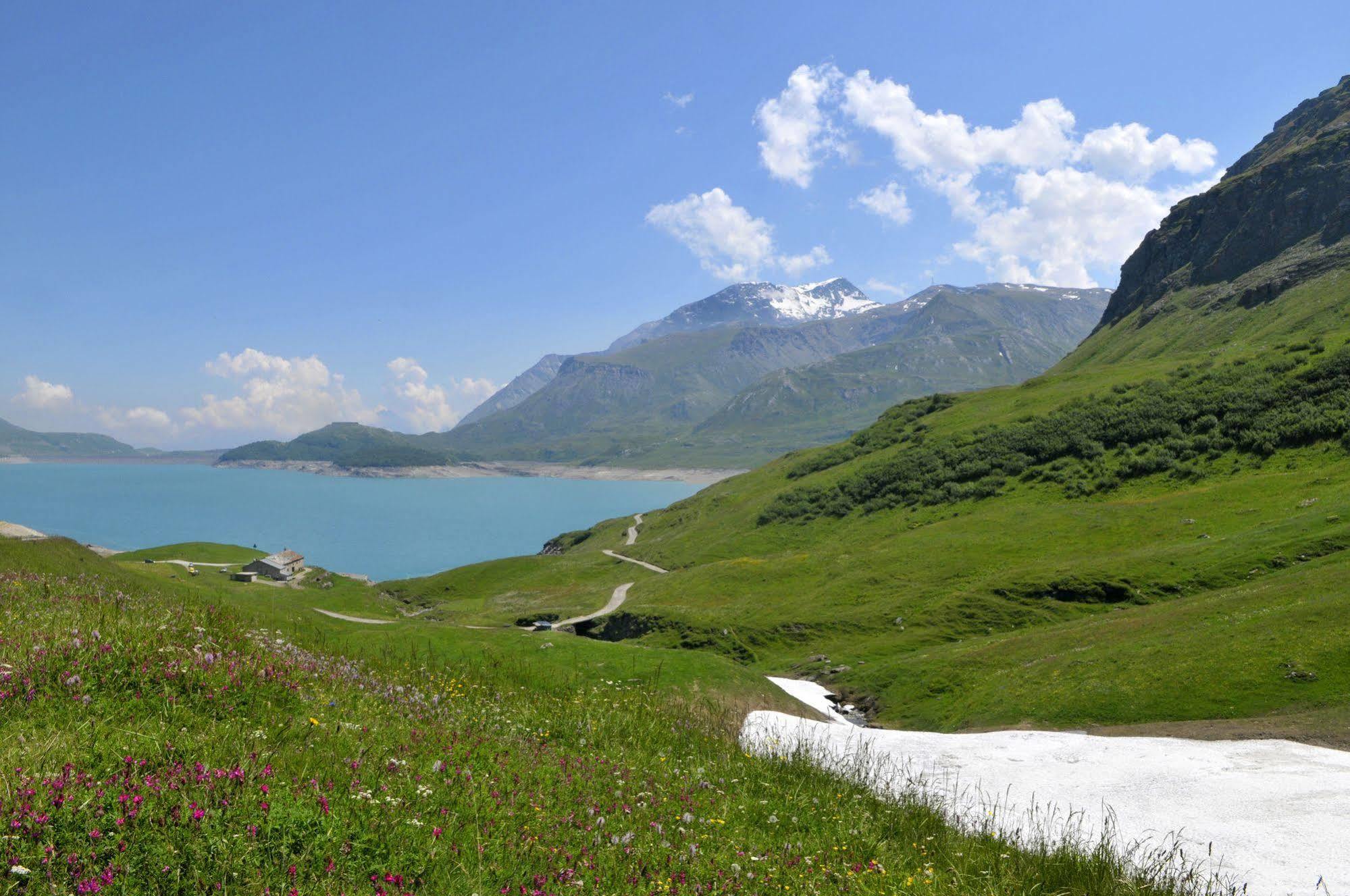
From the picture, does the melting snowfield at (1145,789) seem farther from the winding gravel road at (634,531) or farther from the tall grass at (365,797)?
the winding gravel road at (634,531)

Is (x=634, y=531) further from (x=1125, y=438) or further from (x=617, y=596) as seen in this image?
(x=1125, y=438)

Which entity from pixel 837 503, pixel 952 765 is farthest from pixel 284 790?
pixel 837 503

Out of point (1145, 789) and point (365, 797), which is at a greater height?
point (365, 797)

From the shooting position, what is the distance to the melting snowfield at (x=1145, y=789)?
13.2 meters

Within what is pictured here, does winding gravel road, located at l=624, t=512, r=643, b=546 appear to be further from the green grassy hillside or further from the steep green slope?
the steep green slope

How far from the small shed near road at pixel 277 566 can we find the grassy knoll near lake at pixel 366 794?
333 feet

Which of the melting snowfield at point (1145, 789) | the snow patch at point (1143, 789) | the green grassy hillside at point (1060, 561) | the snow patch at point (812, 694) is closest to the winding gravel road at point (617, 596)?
the green grassy hillside at point (1060, 561)

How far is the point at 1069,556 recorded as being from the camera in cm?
6334

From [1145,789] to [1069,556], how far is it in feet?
164

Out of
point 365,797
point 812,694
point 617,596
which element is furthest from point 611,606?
point 365,797

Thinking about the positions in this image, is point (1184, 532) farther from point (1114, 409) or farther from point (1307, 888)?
point (1307, 888)

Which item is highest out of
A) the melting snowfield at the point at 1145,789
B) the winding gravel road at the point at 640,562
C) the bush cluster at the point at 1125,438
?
the bush cluster at the point at 1125,438

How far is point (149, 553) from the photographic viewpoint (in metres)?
110

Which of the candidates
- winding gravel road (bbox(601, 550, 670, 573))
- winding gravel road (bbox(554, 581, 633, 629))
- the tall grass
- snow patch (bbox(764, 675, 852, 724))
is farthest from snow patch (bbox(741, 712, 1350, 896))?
winding gravel road (bbox(601, 550, 670, 573))
